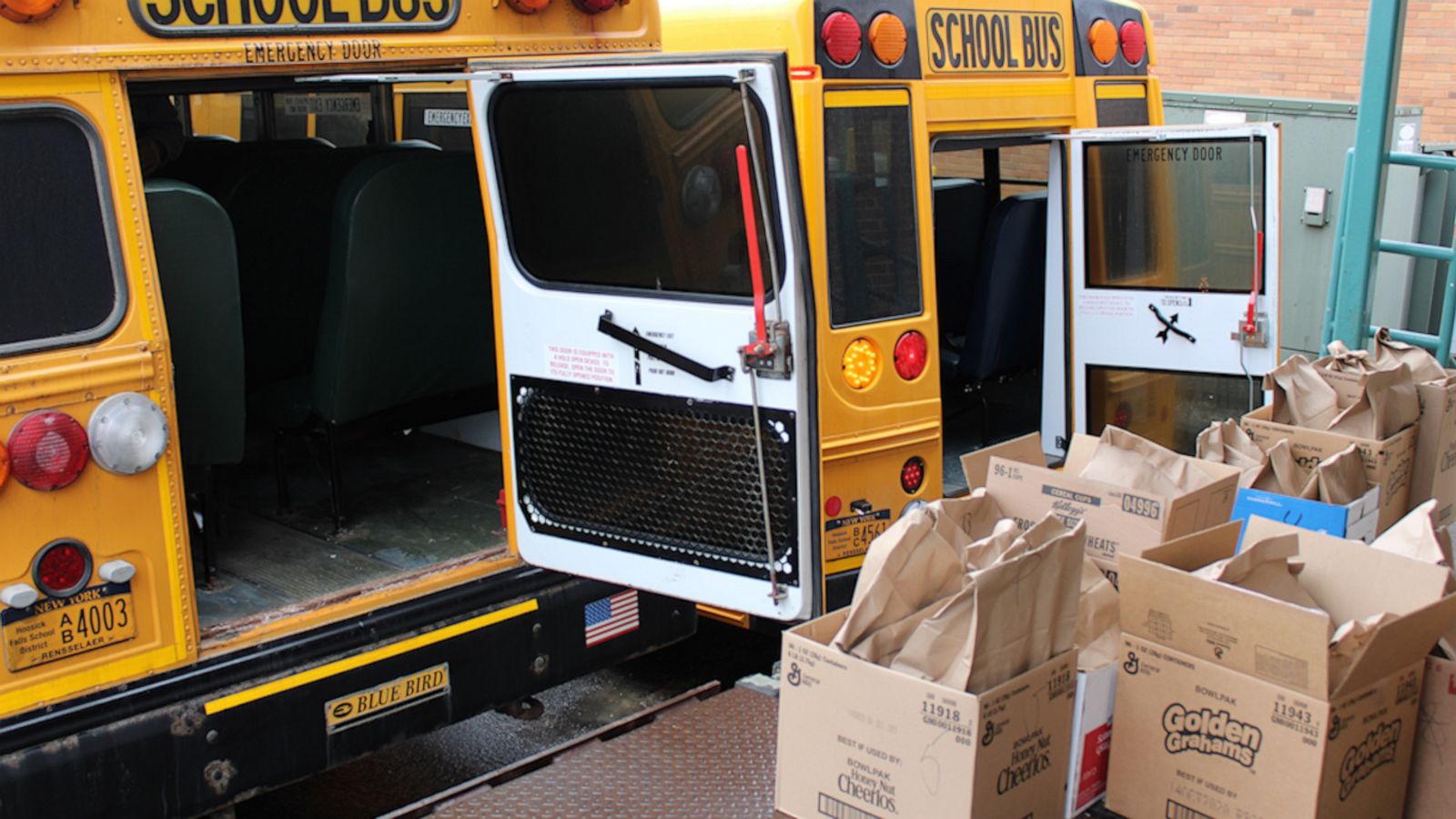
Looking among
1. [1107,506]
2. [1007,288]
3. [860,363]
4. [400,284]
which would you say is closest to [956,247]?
[1007,288]

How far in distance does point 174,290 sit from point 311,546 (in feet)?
3.59

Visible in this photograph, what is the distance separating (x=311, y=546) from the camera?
467 centimetres

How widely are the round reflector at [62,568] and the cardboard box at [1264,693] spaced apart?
2.33 meters

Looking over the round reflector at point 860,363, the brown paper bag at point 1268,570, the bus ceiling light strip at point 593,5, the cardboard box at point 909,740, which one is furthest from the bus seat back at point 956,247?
the cardboard box at point 909,740

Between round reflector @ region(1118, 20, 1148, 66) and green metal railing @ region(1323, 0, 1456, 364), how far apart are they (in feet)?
2.91

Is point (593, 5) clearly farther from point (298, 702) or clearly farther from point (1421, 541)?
Answer: point (1421, 541)

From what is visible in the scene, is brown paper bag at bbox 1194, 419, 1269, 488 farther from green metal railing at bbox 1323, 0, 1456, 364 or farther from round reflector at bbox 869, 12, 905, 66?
green metal railing at bbox 1323, 0, 1456, 364

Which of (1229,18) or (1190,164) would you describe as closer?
(1190,164)

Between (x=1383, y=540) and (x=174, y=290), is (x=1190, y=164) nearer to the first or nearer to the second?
(x=1383, y=540)

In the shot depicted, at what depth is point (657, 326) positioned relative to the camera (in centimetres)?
392

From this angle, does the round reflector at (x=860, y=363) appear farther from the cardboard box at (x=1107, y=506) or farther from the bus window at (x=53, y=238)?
the bus window at (x=53, y=238)

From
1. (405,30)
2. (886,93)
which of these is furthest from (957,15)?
(405,30)

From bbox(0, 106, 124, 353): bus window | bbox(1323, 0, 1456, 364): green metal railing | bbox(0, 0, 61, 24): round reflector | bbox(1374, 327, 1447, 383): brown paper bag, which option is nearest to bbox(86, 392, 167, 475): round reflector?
bbox(0, 106, 124, 353): bus window

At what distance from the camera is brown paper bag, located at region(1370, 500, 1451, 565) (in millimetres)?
2822
